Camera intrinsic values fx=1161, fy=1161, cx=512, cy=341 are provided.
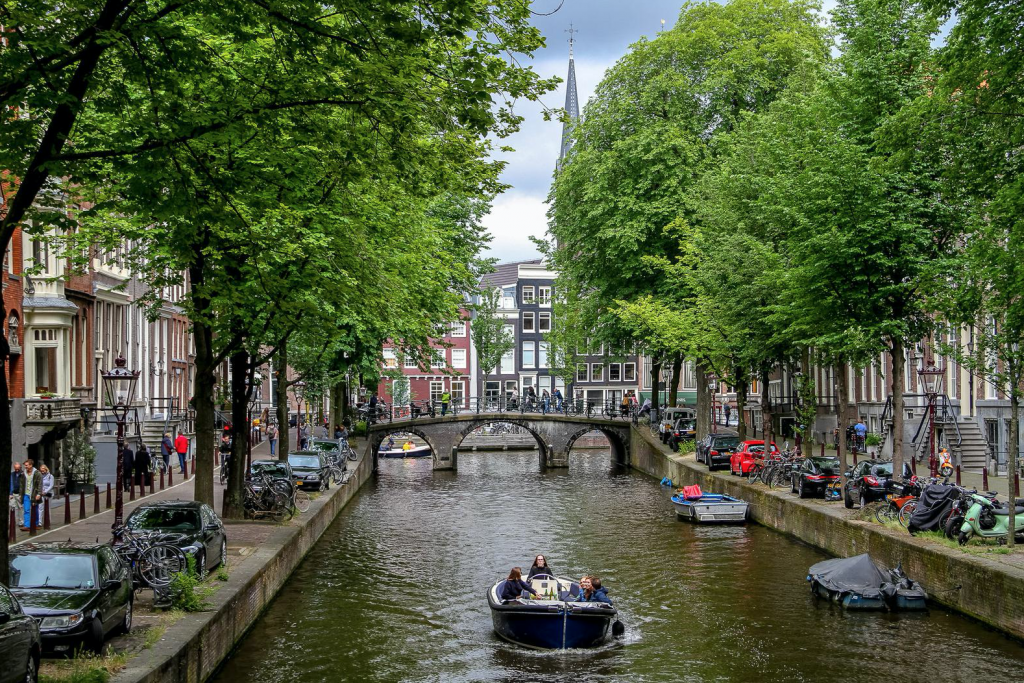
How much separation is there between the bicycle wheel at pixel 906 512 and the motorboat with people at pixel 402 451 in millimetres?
56655

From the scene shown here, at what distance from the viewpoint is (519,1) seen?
41.4ft

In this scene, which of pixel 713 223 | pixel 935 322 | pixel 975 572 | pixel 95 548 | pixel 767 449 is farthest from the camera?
pixel 713 223

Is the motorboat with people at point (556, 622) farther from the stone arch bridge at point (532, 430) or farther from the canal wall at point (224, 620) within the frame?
the stone arch bridge at point (532, 430)

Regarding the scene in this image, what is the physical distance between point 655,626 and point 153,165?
14.1 m

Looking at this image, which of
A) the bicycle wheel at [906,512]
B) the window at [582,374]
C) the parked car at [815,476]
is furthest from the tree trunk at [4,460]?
the window at [582,374]

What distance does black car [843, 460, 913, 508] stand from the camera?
91.9 feet

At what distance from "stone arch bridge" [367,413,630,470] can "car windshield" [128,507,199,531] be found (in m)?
45.4

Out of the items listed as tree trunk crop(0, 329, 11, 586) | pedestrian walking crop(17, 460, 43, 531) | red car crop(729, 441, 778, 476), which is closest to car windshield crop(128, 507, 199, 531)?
pedestrian walking crop(17, 460, 43, 531)

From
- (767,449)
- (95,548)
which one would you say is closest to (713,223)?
(767,449)

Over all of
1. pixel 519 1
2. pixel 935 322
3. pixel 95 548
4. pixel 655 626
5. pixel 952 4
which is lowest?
pixel 655 626

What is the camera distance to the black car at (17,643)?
36.8 ft

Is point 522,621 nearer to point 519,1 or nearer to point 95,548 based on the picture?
point 95,548

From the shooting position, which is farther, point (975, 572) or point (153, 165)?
point (975, 572)

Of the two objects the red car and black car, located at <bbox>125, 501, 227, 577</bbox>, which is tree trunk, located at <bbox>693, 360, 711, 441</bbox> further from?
black car, located at <bbox>125, 501, 227, 577</bbox>
